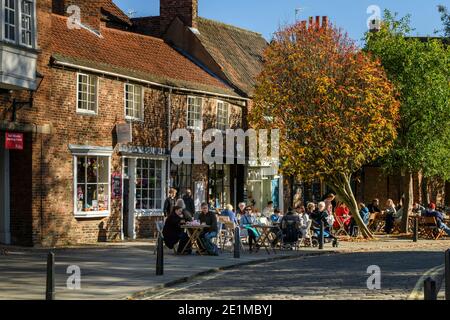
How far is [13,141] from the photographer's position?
80.4ft

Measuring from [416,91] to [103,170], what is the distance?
13899 millimetres

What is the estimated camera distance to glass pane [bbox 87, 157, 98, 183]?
1109 inches

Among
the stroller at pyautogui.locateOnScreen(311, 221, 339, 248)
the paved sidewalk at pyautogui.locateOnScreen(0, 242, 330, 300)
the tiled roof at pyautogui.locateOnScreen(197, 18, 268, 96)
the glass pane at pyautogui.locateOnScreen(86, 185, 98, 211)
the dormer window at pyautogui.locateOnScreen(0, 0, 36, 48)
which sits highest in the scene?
the tiled roof at pyautogui.locateOnScreen(197, 18, 268, 96)

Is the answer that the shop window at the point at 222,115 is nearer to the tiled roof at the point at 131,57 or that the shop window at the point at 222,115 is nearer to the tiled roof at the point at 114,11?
the tiled roof at the point at 131,57

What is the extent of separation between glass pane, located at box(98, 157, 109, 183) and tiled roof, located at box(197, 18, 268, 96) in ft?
33.9

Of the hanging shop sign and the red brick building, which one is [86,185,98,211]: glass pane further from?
the hanging shop sign

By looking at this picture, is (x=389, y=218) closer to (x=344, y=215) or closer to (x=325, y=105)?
(x=344, y=215)

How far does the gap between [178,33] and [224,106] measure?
4.56 meters

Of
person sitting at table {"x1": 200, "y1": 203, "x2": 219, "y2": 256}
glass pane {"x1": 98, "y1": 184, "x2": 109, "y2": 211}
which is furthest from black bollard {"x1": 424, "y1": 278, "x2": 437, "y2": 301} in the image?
glass pane {"x1": 98, "y1": 184, "x2": 109, "y2": 211}

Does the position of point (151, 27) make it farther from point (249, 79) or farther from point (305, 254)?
point (305, 254)

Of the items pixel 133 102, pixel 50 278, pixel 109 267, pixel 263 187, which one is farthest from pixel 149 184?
pixel 50 278

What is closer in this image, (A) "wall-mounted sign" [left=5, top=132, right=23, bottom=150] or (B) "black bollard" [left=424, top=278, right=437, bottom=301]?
(B) "black bollard" [left=424, top=278, right=437, bottom=301]

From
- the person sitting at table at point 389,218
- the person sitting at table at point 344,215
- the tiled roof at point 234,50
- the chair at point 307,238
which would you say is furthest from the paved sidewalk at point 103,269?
the tiled roof at point 234,50
